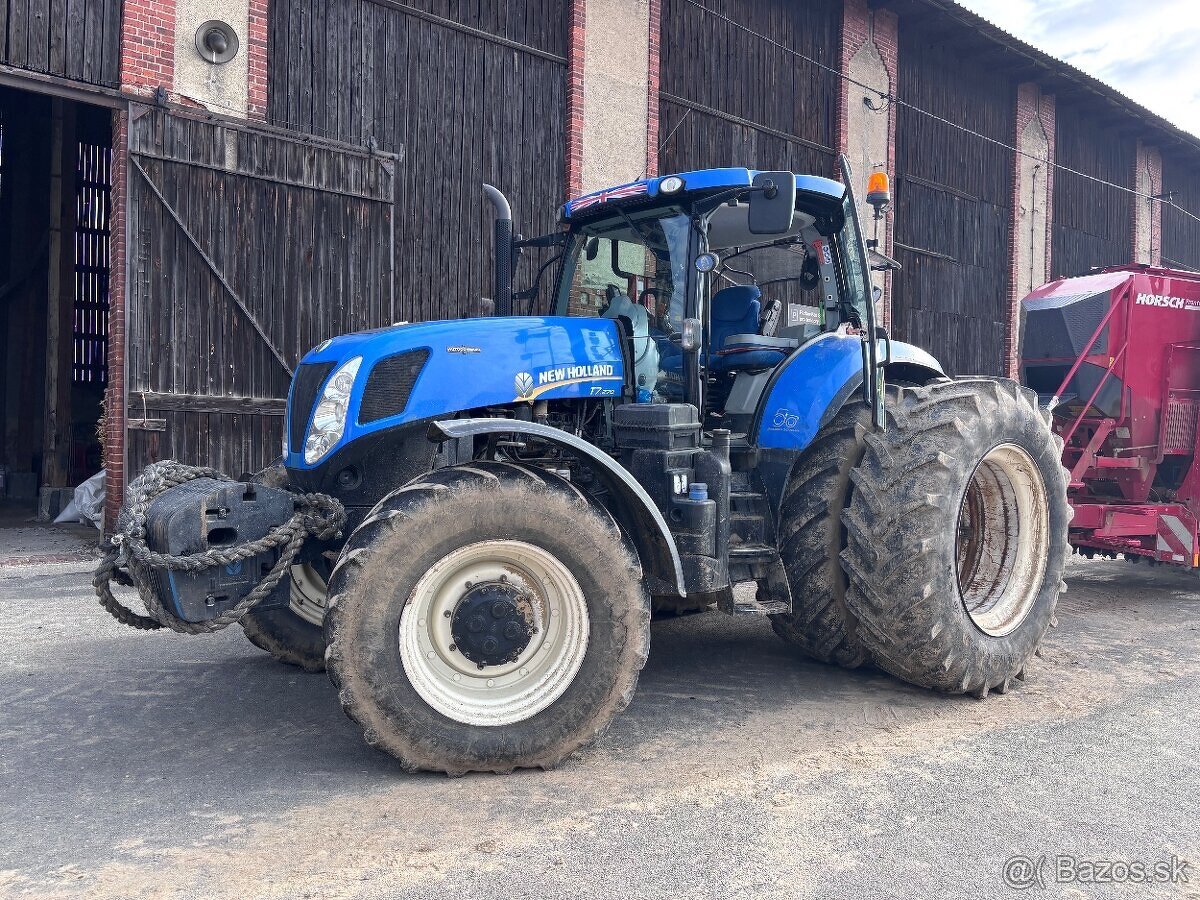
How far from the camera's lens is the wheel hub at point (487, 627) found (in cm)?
367

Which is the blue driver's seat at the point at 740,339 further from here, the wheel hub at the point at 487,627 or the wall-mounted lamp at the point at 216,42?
the wall-mounted lamp at the point at 216,42

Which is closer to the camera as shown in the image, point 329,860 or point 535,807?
point 329,860

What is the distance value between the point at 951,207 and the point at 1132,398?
10742mm

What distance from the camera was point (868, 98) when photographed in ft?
52.1

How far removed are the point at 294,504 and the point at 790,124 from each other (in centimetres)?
1285

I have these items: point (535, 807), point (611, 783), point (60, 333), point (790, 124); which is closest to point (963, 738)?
point (611, 783)

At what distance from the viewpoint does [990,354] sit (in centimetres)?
1895

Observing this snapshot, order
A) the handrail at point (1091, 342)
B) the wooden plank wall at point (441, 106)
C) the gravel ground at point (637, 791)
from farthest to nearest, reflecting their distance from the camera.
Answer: the wooden plank wall at point (441, 106) < the handrail at point (1091, 342) < the gravel ground at point (637, 791)

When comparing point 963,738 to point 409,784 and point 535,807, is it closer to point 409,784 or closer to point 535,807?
point 535,807

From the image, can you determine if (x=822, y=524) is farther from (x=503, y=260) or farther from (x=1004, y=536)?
(x=503, y=260)

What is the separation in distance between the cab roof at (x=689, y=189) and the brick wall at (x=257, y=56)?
19.1 ft

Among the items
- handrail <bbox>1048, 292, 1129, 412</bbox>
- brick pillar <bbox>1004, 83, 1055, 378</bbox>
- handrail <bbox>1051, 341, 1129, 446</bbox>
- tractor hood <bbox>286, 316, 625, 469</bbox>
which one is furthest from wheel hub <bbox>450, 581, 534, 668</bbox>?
brick pillar <bbox>1004, 83, 1055, 378</bbox>

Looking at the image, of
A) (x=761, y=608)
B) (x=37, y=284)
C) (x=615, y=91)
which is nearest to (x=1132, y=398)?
(x=761, y=608)

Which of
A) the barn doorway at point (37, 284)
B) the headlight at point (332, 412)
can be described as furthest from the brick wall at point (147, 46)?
the barn doorway at point (37, 284)
